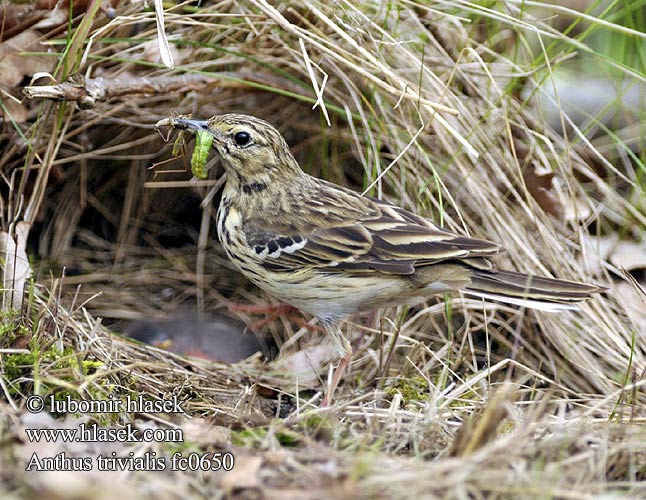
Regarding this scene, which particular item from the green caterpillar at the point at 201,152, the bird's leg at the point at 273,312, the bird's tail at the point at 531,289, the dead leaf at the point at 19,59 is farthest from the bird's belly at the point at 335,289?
the dead leaf at the point at 19,59

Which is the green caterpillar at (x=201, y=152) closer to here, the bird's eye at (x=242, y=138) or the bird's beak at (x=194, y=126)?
the bird's beak at (x=194, y=126)

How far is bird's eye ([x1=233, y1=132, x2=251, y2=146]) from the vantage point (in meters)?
4.38

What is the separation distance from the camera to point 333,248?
425 centimetres

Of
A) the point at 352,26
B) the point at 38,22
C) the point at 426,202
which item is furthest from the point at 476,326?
the point at 38,22

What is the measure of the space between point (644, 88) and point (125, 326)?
3.88m

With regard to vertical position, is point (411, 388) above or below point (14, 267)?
below

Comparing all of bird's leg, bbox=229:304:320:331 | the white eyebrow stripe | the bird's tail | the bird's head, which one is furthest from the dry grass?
the white eyebrow stripe

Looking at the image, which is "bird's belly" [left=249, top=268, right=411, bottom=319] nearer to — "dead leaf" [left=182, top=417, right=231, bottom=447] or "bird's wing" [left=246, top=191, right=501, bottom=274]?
"bird's wing" [left=246, top=191, right=501, bottom=274]

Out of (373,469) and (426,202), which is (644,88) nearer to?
(426,202)

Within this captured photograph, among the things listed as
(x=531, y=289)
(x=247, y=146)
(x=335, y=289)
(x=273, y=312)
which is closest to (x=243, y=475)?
(x=335, y=289)

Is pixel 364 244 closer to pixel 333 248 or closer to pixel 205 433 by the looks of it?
pixel 333 248

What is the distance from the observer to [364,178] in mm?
5477

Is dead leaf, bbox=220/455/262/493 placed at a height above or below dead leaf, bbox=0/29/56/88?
below

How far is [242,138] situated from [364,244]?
2.79 feet
